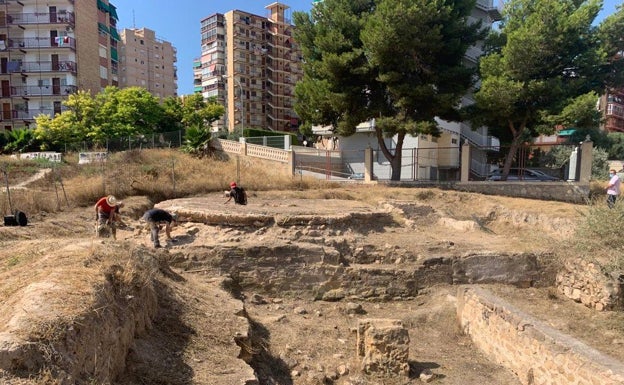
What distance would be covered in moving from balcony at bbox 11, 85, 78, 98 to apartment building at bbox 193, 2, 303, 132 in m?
22.5

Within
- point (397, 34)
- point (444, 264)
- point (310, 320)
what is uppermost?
point (397, 34)

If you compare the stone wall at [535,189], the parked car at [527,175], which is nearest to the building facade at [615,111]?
the parked car at [527,175]

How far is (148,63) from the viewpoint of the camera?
215ft

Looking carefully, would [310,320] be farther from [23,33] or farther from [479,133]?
[23,33]

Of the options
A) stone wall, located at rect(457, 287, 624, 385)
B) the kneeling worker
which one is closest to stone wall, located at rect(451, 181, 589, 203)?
stone wall, located at rect(457, 287, 624, 385)

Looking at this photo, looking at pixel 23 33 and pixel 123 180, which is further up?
pixel 23 33

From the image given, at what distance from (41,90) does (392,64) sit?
3145 cm

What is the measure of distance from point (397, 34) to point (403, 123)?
10.8ft

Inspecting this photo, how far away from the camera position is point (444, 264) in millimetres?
9422

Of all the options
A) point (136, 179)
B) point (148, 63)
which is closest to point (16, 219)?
point (136, 179)

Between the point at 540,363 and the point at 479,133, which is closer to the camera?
the point at 540,363

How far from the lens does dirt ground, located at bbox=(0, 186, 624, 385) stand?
479 centimetres

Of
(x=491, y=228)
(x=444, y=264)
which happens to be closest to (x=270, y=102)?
(x=491, y=228)

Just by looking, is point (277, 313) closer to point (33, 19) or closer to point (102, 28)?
point (33, 19)
